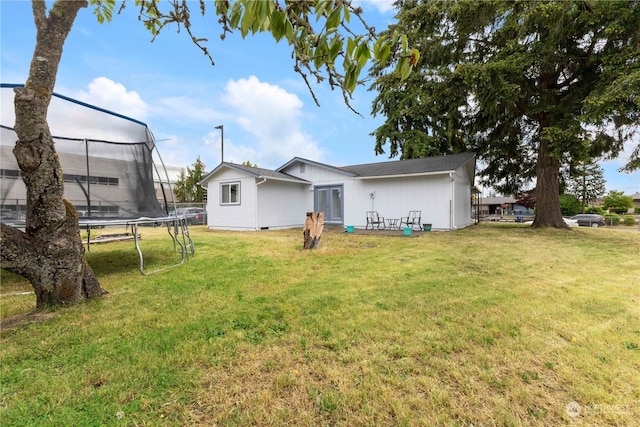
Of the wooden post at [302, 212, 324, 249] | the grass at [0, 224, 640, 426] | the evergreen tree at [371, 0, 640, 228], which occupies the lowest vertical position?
the grass at [0, 224, 640, 426]

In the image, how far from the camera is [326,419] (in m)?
1.53

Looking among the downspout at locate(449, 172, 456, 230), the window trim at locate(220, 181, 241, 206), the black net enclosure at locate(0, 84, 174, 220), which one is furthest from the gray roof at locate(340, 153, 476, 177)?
the black net enclosure at locate(0, 84, 174, 220)

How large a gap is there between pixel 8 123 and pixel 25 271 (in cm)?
286

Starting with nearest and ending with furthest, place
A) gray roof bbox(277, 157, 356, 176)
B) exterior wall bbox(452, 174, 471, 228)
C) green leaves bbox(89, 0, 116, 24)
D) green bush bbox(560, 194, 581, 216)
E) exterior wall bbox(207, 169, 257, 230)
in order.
→ green leaves bbox(89, 0, 116, 24) → exterior wall bbox(452, 174, 471, 228) → exterior wall bbox(207, 169, 257, 230) → gray roof bbox(277, 157, 356, 176) → green bush bbox(560, 194, 581, 216)

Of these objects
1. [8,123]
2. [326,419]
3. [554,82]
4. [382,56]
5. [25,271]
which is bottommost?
[326,419]

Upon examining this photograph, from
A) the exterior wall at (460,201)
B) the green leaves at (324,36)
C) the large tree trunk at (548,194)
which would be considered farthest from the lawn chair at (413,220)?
the green leaves at (324,36)

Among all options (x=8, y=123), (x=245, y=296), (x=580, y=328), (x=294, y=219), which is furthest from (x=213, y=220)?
(x=580, y=328)

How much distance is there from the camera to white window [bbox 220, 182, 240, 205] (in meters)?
12.9

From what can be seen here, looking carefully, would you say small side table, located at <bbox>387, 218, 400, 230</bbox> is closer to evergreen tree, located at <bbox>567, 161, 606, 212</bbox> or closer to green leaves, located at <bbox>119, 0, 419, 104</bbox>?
green leaves, located at <bbox>119, 0, 419, 104</bbox>

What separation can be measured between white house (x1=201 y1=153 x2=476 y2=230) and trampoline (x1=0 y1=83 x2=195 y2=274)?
664 cm

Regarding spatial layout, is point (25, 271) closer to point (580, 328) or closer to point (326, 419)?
point (326, 419)

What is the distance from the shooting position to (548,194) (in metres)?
12.4

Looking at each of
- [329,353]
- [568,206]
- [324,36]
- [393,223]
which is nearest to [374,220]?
[393,223]

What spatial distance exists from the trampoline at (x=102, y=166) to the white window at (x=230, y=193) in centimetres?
727
